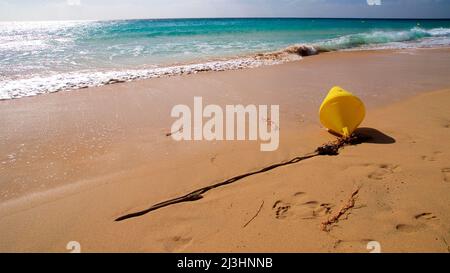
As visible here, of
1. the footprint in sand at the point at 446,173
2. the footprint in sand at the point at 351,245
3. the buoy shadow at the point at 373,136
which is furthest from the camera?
the buoy shadow at the point at 373,136

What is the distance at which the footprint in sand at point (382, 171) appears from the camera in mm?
2680

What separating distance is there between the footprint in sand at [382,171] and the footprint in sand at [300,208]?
0.70 meters

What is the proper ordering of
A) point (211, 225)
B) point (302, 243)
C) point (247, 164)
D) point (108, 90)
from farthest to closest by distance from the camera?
point (108, 90) → point (247, 164) → point (211, 225) → point (302, 243)

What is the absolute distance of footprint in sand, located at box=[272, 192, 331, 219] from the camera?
7.29 ft

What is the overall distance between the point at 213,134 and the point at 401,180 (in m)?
2.23

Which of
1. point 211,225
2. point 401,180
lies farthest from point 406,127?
point 211,225

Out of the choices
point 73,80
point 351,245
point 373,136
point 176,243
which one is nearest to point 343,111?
point 373,136

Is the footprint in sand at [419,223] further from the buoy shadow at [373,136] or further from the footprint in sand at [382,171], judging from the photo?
the buoy shadow at [373,136]

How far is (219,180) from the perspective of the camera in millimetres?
2775

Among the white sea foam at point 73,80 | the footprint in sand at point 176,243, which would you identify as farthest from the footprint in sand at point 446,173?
the white sea foam at point 73,80

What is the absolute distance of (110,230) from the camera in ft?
7.09
